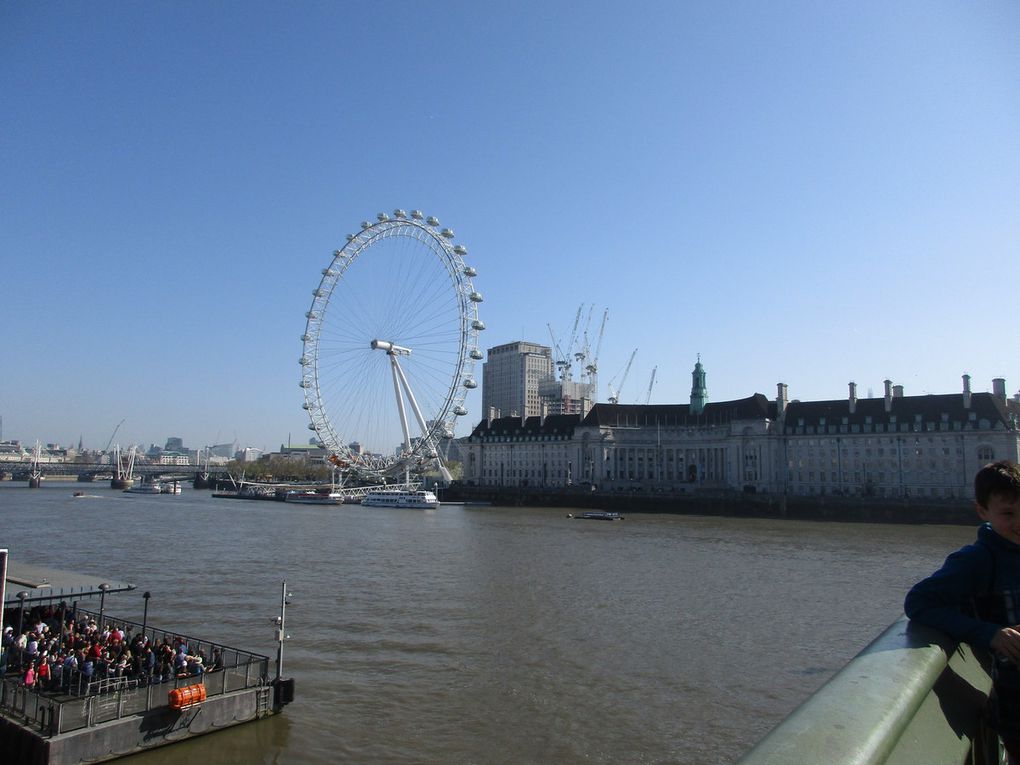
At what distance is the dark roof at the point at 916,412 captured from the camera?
75.2 m

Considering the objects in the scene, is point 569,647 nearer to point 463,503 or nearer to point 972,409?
point 972,409

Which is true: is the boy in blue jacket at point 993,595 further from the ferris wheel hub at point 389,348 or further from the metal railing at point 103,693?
the ferris wheel hub at point 389,348

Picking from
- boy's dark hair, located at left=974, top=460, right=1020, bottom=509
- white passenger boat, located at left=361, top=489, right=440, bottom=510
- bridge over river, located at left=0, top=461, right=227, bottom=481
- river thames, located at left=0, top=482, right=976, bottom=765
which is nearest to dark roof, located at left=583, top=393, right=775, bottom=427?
white passenger boat, located at left=361, top=489, right=440, bottom=510

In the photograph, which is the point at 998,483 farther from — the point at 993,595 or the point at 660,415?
the point at 660,415

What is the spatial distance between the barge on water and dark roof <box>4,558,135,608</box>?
0.05 metres

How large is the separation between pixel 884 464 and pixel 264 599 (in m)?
72.6

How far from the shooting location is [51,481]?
566ft

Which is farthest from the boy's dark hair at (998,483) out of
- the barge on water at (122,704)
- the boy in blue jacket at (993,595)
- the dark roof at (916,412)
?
the dark roof at (916,412)

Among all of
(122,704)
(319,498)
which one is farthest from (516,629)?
(319,498)

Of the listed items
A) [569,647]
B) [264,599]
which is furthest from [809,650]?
[264,599]

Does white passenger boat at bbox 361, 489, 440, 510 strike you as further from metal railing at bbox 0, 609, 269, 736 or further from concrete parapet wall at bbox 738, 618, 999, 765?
concrete parapet wall at bbox 738, 618, 999, 765

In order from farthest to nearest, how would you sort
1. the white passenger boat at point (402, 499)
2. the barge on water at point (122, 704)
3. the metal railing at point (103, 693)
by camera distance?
the white passenger boat at point (402, 499), the metal railing at point (103, 693), the barge on water at point (122, 704)

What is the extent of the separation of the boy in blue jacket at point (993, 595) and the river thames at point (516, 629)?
11830mm

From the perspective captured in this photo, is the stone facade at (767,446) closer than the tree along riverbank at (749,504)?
No
